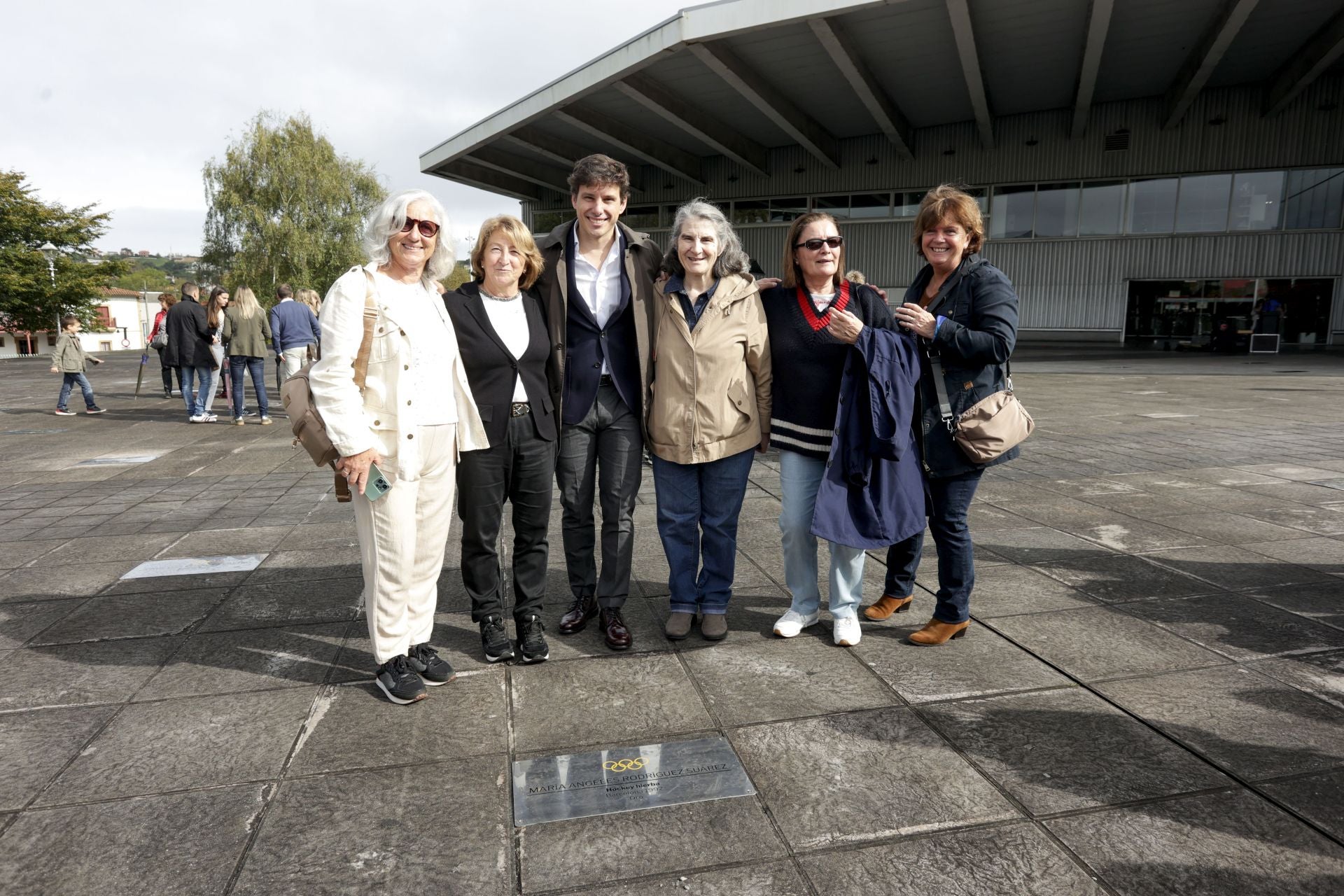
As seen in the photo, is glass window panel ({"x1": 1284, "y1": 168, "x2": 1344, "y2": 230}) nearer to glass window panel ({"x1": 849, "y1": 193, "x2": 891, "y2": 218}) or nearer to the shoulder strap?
glass window panel ({"x1": 849, "y1": 193, "x2": 891, "y2": 218})

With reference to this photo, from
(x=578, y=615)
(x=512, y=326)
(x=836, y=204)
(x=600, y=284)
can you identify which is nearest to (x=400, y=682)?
(x=578, y=615)

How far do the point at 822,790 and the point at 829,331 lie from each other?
1.76 meters

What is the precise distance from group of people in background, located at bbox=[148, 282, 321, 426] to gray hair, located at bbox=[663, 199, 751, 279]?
27.5ft

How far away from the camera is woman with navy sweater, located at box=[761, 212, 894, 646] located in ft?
10.8

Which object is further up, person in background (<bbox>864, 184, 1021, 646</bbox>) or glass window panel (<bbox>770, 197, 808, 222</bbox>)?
glass window panel (<bbox>770, 197, 808, 222</bbox>)

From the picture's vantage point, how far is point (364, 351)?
279cm

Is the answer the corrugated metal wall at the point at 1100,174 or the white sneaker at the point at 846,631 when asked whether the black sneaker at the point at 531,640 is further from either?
the corrugated metal wall at the point at 1100,174

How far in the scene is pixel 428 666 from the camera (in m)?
3.04

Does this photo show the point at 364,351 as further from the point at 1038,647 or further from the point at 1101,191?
the point at 1101,191

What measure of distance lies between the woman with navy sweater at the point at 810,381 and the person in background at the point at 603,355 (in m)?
0.58

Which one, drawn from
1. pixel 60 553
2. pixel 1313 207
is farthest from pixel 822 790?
pixel 1313 207

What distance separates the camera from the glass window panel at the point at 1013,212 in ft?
85.6

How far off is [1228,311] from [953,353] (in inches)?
1070

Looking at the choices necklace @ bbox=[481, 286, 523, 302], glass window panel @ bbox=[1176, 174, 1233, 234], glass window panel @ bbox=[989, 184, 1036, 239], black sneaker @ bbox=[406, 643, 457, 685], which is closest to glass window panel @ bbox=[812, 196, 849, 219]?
glass window panel @ bbox=[989, 184, 1036, 239]
